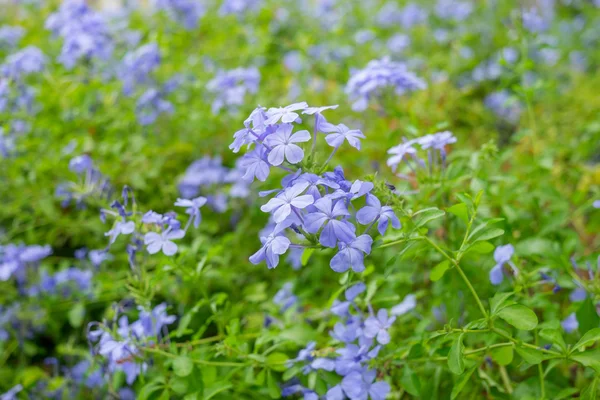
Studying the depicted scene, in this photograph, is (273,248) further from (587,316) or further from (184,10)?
(184,10)

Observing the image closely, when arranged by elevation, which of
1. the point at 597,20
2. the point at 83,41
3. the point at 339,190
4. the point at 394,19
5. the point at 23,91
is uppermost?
the point at 339,190

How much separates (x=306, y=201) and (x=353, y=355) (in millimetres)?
538

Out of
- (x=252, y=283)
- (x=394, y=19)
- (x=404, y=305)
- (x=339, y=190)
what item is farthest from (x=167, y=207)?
(x=394, y=19)

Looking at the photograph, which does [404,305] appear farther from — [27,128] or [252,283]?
[27,128]

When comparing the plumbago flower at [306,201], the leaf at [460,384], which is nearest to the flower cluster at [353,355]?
the leaf at [460,384]

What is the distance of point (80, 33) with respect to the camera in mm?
2574

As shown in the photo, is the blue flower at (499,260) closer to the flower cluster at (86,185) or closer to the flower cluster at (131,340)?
the flower cluster at (131,340)

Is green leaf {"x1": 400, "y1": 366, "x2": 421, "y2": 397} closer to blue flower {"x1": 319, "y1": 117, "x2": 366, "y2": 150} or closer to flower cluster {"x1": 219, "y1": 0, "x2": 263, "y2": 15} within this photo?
blue flower {"x1": 319, "y1": 117, "x2": 366, "y2": 150}

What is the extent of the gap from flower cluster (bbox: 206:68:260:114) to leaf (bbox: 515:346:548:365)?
5.17ft

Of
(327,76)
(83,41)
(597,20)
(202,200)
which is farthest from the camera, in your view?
(597,20)

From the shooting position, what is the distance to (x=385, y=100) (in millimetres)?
2129

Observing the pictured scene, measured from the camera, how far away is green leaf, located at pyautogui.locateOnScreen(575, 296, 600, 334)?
56.5 inches

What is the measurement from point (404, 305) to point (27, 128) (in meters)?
1.87

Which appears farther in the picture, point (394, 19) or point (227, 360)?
point (394, 19)
